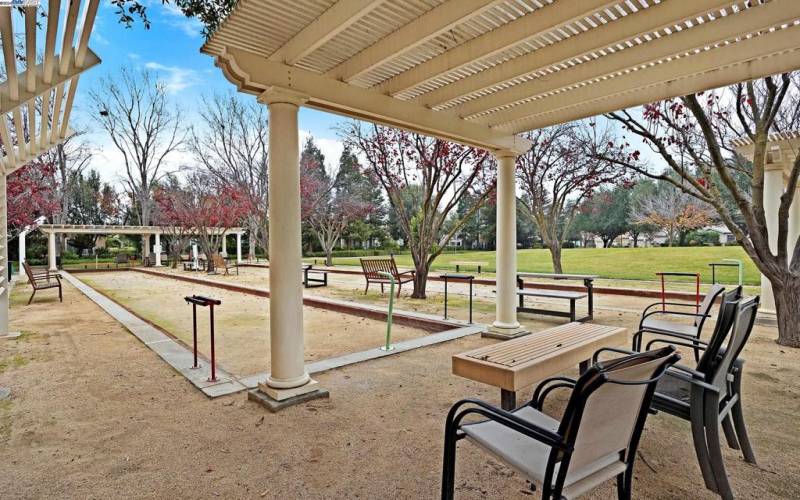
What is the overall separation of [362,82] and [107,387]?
371 cm

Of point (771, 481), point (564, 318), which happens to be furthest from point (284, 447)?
point (564, 318)

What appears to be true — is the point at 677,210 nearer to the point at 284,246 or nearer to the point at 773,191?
the point at 773,191

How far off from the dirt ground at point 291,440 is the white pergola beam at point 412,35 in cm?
276

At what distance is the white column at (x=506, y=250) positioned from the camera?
5.57m

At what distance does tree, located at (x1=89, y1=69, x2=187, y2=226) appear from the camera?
27.1 m

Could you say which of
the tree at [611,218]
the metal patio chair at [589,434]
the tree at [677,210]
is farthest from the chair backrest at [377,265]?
the tree at [611,218]

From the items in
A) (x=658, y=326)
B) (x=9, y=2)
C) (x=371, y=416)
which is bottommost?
(x=371, y=416)

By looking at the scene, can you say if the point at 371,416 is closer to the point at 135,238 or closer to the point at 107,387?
the point at 107,387

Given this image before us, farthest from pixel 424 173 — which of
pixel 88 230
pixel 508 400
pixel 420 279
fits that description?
pixel 88 230

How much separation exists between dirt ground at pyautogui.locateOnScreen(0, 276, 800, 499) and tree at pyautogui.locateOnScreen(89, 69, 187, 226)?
29086 millimetres

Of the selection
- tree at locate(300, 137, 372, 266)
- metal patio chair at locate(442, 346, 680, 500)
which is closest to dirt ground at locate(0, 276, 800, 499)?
metal patio chair at locate(442, 346, 680, 500)

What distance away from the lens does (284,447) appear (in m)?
2.63

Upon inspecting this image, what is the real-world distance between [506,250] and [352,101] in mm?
2962

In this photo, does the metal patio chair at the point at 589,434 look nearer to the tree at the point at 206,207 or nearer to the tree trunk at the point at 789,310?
the tree trunk at the point at 789,310
